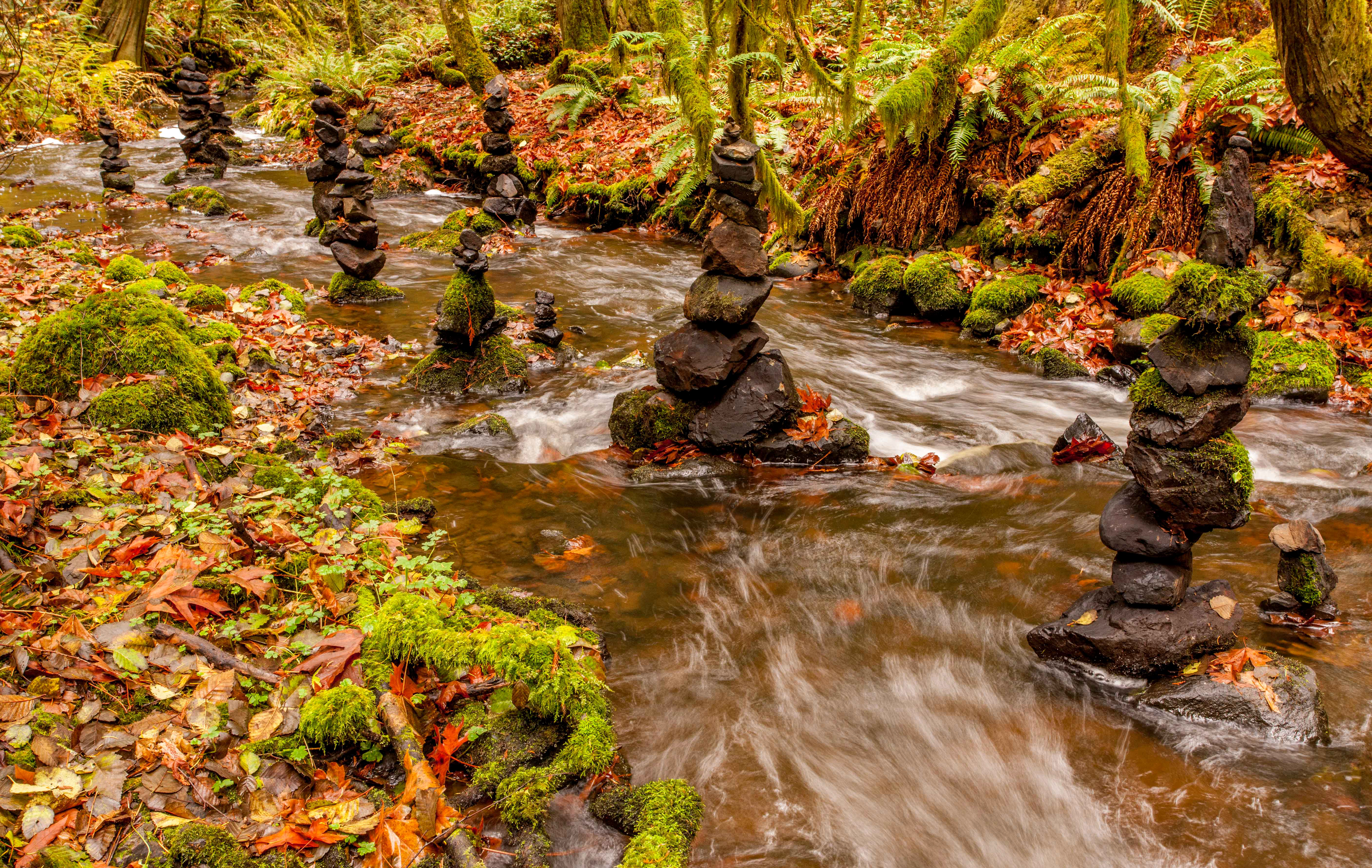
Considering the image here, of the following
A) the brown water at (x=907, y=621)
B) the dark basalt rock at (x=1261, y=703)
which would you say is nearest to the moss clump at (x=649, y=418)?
the brown water at (x=907, y=621)

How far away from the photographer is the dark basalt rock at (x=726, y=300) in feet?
20.0

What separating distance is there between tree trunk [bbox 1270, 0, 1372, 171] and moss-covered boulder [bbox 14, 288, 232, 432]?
8830 mm

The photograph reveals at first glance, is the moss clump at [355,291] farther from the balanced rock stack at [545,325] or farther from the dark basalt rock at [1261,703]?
the dark basalt rock at [1261,703]

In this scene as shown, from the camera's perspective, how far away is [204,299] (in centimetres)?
840

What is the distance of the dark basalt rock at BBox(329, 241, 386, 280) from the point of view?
10055 mm

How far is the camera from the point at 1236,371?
3.25 meters

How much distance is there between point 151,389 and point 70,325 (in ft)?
3.05

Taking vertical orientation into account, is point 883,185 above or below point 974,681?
above

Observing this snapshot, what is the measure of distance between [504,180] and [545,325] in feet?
22.3

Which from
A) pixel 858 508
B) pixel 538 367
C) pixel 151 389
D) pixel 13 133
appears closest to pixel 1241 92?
pixel 858 508

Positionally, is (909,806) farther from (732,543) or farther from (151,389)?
(151,389)

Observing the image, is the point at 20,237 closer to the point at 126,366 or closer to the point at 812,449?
the point at 126,366

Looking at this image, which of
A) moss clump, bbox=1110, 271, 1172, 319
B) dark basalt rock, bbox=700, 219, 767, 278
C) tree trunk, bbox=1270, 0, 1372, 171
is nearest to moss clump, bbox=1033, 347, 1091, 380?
moss clump, bbox=1110, 271, 1172, 319

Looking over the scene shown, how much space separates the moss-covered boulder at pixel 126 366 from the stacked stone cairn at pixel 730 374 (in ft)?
10.9
